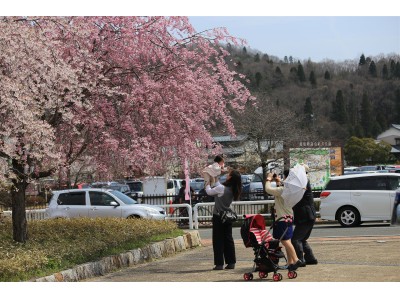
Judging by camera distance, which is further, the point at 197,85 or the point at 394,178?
the point at 394,178

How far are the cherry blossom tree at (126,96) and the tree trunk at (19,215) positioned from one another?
0.06 feet

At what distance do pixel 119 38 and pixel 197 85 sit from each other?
1757 millimetres

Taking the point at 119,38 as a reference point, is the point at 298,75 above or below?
above

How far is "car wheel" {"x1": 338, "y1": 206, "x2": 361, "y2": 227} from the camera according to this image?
877 inches

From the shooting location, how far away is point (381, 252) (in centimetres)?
1282

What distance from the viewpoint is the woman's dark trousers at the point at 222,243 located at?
1157 centimetres

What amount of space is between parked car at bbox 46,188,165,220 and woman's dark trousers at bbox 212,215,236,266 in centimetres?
1149

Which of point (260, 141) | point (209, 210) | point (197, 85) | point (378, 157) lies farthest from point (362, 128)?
point (197, 85)

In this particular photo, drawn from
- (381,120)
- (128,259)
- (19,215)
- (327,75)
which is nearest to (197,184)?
(19,215)

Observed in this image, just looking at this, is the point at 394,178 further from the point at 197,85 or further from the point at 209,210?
the point at 197,85

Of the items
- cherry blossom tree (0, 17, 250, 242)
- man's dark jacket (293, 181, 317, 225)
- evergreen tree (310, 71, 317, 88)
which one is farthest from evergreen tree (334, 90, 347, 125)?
man's dark jacket (293, 181, 317, 225)

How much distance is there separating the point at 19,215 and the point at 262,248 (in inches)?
218

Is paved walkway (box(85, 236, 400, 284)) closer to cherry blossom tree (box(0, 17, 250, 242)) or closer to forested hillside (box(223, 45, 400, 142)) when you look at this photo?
cherry blossom tree (box(0, 17, 250, 242))

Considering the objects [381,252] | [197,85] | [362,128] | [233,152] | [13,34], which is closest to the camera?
[13,34]
